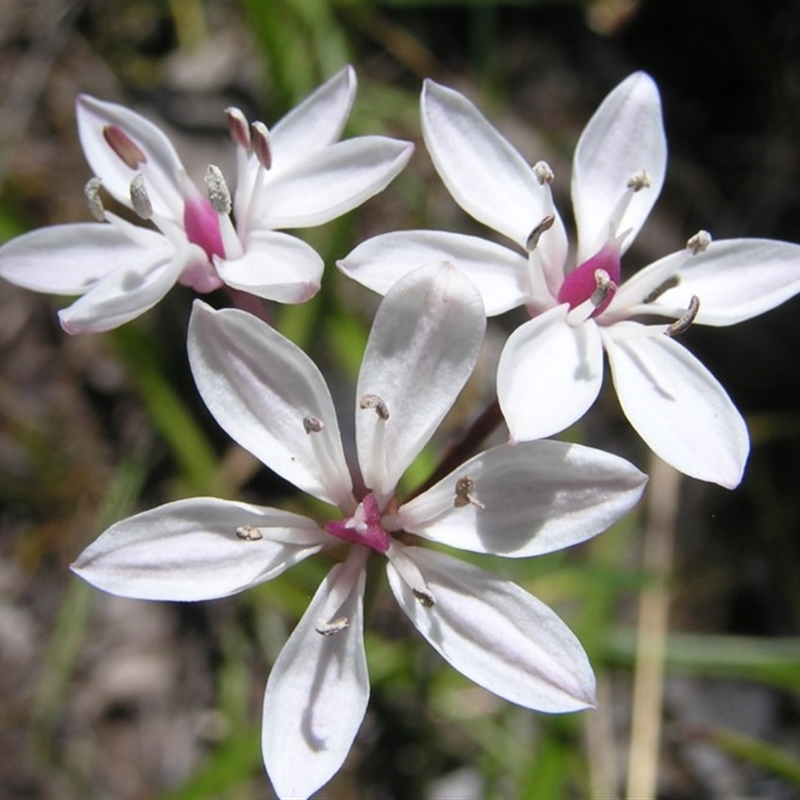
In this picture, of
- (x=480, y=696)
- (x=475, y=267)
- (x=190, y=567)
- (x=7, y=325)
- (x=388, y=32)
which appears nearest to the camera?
(x=190, y=567)

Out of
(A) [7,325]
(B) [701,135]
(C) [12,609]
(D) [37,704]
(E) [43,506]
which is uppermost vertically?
(B) [701,135]

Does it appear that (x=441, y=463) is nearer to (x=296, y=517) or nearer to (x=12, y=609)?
(x=296, y=517)

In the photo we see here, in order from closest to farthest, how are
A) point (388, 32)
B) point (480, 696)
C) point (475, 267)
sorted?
point (475, 267), point (480, 696), point (388, 32)

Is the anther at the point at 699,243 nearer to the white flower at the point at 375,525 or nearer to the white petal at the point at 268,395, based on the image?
the white flower at the point at 375,525

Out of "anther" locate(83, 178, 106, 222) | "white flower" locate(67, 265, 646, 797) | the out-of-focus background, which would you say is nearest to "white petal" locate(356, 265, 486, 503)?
"white flower" locate(67, 265, 646, 797)

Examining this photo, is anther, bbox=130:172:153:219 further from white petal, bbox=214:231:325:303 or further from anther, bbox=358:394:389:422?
anther, bbox=358:394:389:422

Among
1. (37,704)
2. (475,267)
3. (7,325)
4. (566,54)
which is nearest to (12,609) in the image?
(37,704)

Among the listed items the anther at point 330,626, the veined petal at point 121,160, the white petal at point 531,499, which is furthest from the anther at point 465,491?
the veined petal at point 121,160

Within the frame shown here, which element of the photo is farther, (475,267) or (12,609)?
(12,609)

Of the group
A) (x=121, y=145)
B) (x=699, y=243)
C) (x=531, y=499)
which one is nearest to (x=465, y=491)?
(x=531, y=499)
